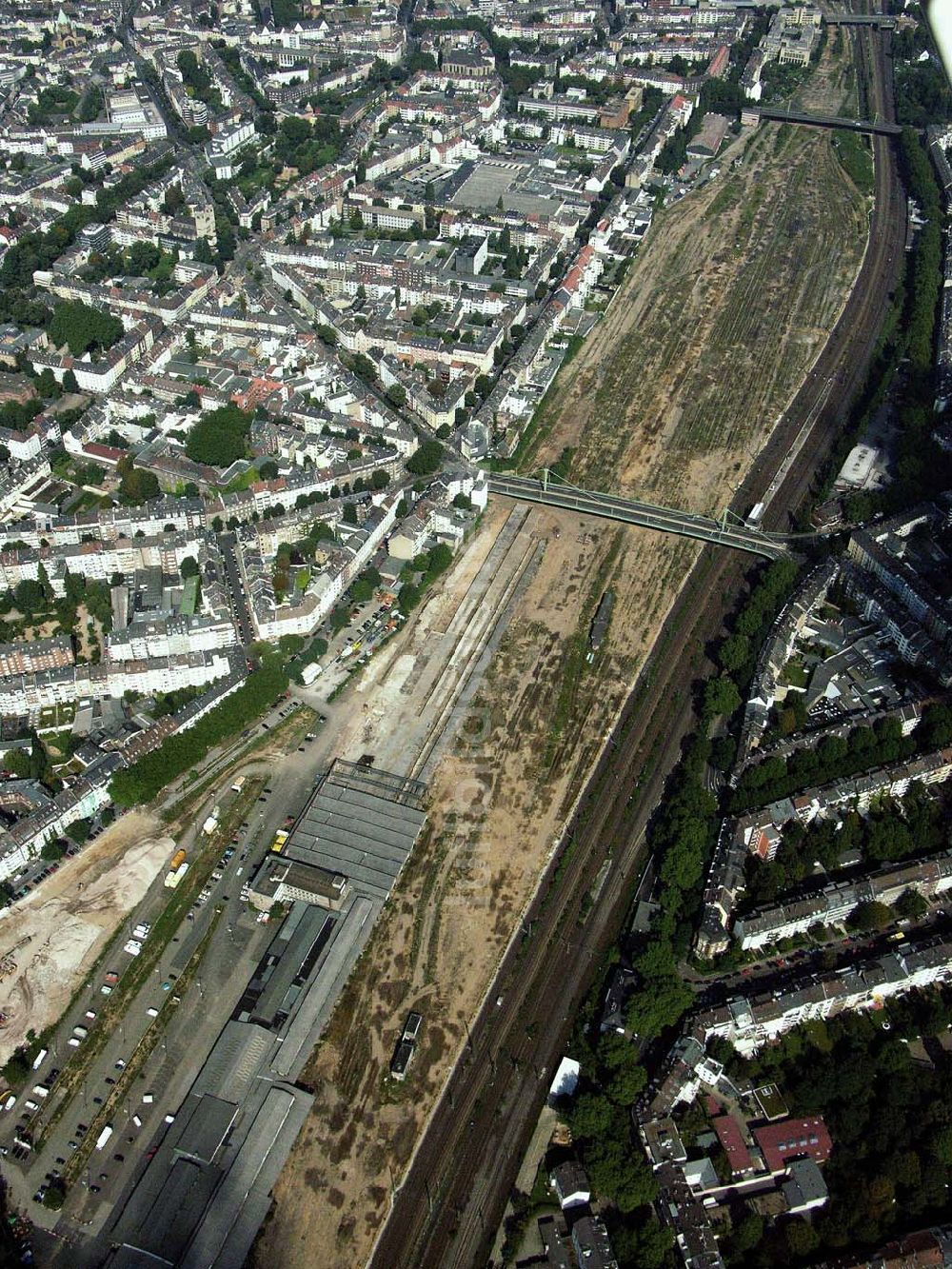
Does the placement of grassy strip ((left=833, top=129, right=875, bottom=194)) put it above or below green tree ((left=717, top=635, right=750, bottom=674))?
above

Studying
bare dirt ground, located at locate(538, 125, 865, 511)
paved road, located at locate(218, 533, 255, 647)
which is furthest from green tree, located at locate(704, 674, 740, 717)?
paved road, located at locate(218, 533, 255, 647)

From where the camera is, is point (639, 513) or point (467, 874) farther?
point (639, 513)

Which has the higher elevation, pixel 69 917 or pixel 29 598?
pixel 29 598

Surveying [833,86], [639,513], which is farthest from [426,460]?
[833,86]

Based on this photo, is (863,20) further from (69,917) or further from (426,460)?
(69,917)

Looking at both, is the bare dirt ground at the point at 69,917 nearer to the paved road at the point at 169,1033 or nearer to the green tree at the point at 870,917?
the paved road at the point at 169,1033

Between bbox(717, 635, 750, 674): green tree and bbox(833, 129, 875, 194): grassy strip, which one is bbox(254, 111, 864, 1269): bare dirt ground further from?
bbox(717, 635, 750, 674): green tree
